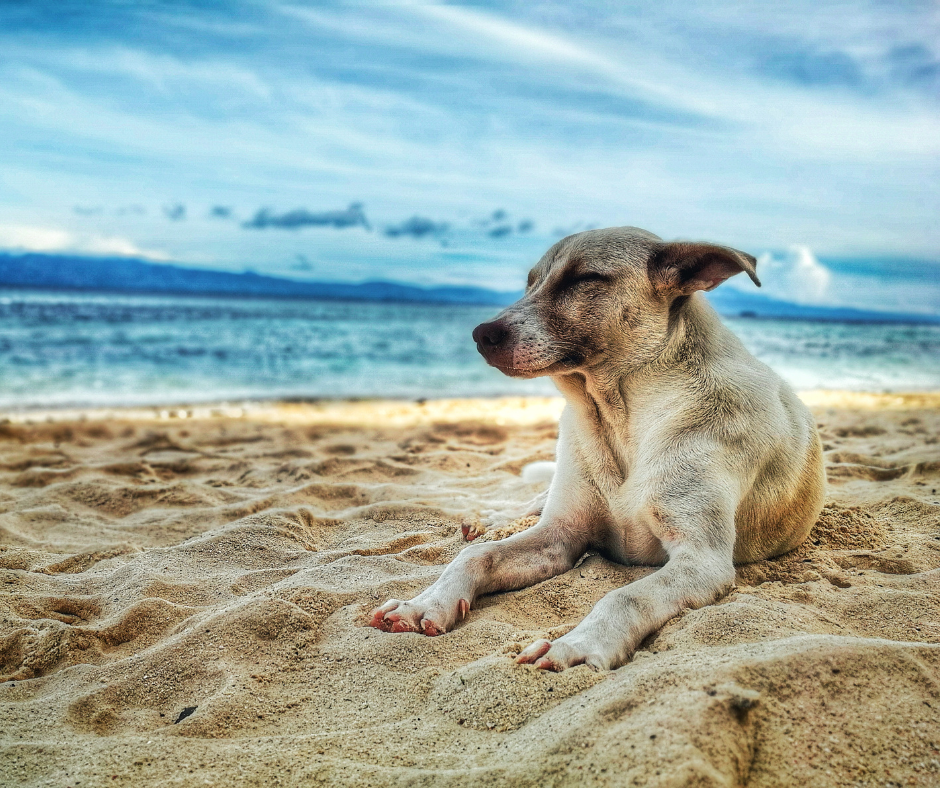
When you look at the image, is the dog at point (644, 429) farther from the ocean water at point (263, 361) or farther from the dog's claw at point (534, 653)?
the ocean water at point (263, 361)

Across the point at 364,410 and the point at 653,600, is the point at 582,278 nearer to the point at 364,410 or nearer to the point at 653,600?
the point at 653,600

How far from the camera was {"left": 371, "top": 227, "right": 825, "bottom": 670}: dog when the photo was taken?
3.06 m

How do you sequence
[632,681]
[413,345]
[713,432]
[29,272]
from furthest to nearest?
[29,272] < [413,345] < [713,432] < [632,681]

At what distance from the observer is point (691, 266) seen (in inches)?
125

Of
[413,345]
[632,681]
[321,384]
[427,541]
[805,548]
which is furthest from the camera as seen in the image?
[413,345]

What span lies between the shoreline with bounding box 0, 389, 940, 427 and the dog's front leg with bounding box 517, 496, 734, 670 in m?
6.26

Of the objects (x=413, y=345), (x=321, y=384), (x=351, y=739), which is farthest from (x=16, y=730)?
(x=413, y=345)

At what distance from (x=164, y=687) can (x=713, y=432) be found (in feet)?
8.06

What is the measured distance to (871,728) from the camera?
2.02 metres

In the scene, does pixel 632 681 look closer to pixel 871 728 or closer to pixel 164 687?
pixel 871 728

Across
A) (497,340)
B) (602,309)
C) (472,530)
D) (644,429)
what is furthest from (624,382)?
(472,530)

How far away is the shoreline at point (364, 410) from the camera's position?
9.82 metres

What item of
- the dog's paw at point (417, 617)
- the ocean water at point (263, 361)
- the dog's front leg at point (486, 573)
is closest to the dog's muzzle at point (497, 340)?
the dog's front leg at point (486, 573)

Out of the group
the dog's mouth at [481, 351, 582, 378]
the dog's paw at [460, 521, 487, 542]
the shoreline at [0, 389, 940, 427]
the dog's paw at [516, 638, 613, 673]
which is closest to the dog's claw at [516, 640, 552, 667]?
the dog's paw at [516, 638, 613, 673]
